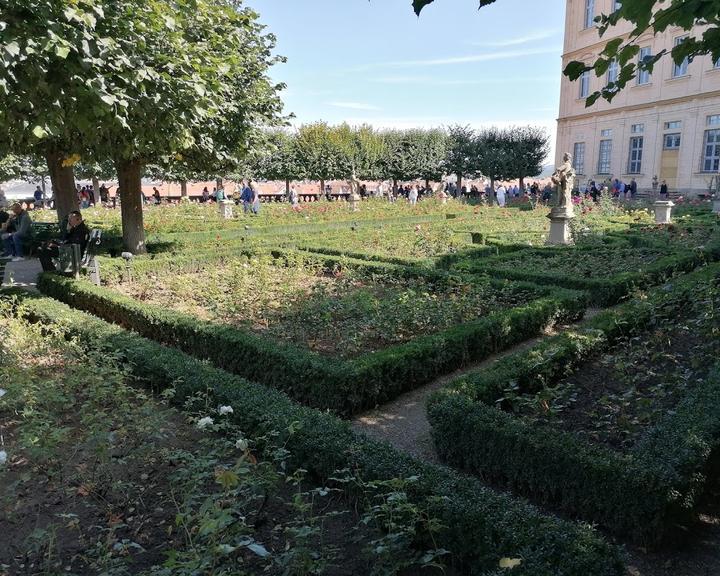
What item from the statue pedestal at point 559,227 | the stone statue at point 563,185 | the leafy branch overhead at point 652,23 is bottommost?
the statue pedestal at point 559,227

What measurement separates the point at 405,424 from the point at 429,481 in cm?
161

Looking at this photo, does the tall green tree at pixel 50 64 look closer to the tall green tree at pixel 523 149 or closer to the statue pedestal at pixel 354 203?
the statue pedestal at pixel 354 203

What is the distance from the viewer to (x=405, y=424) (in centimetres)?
456

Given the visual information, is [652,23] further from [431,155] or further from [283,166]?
[431,155]

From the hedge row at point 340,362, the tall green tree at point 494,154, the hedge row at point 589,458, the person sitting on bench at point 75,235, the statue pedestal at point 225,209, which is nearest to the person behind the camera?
the hedge row at point 589,458

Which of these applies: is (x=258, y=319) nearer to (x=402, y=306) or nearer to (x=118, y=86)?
(x=402, y=306)

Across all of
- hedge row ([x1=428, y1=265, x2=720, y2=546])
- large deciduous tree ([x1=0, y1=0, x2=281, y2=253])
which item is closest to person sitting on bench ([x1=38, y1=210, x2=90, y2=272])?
large deciduous tree ([x1=0, y1=0, x2=281, y2=253])

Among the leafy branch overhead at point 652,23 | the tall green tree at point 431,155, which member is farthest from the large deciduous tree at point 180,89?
the tall green tree at point 431,155

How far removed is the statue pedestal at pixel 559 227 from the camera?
12148 millimetres

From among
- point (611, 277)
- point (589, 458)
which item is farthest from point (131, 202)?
point (589, 458)

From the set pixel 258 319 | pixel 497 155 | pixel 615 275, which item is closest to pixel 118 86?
pixel 258 319

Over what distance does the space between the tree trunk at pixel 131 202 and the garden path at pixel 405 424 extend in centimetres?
770

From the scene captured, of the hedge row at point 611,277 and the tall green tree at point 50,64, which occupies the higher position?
the tall green tree at point 50,64

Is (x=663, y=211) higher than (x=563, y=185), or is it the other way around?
(x=563, y=185)
